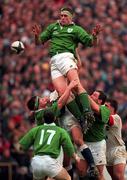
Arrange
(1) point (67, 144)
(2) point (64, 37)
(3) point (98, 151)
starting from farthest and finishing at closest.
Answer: (3) point (98, 151), (2) point (64, 37), (1) point (67, 144)

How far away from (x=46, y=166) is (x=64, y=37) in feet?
8.05

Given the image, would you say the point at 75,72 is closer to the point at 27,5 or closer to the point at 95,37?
the point at 95,37

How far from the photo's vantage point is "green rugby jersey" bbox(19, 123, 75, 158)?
64.0 ft

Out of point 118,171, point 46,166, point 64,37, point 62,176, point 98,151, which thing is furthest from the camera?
point 118,171

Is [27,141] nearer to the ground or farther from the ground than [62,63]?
nearer to the ground

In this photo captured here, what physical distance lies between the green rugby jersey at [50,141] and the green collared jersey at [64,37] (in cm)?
159

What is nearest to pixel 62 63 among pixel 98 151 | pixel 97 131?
pixel 97 131

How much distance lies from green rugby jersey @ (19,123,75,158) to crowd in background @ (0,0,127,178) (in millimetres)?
5945

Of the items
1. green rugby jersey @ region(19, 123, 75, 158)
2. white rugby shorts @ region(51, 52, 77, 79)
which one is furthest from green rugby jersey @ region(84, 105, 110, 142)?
green rugby jersey @ region(19, 123, 75, 158)

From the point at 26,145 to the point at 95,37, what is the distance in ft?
7.78

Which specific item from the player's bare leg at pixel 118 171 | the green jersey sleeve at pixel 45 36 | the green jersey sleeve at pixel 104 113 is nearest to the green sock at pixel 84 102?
the green jersey sleeve at pixel 104 113

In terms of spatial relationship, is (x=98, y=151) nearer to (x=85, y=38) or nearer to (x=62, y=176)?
(x=62, y=176)

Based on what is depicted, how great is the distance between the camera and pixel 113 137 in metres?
21.5

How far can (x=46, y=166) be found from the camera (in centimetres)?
1959
